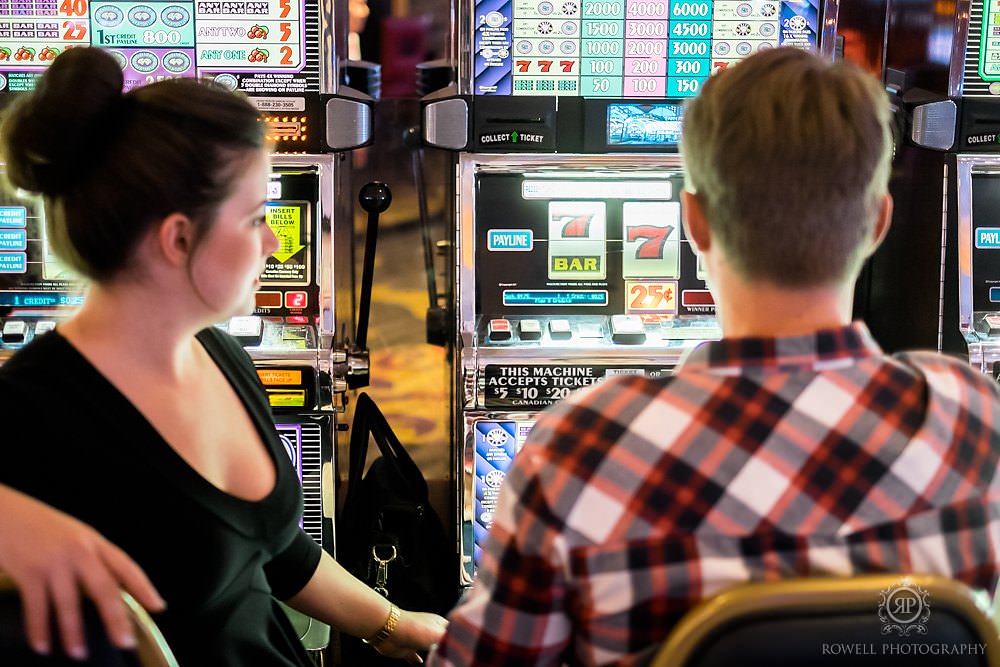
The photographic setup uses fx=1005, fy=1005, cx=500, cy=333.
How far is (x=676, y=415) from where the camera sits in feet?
3.66

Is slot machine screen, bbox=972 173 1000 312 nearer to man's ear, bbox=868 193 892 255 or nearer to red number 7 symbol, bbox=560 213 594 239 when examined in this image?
red number 7 symbol, bbox=560 213 594 239

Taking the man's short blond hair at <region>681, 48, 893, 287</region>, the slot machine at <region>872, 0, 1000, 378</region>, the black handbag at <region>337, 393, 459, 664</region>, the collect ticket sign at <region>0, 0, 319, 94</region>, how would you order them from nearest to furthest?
the man's short blond hair at <region>681, 48, 893, 287</region> < the collect ticket sign at <region>0, 0, 319, 94</region> < the slot machine at <region>872, 0, 1000, 378</region> < the black handbag at <region>337, 393, 459, 664</region>

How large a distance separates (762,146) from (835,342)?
243 mm

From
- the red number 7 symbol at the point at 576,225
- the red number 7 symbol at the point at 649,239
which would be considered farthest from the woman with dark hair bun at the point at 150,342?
the red number 7 symbol at the point at 649,239

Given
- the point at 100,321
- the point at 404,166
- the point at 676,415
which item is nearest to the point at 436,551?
the point at 404,166

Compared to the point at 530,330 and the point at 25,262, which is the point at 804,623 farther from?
the point at 25,262

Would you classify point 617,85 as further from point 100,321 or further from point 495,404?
point 100,321

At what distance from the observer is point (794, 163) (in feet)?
3.71

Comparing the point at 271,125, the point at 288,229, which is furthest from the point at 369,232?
the point at 271,125

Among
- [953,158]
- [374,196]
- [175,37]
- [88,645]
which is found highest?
[175,37]

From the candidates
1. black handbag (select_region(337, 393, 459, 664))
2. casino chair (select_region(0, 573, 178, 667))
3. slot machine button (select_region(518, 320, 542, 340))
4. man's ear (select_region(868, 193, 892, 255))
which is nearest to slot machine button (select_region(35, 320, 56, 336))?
black handbag (select_region(337, 393, 459, 664))

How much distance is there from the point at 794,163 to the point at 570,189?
5.38ft

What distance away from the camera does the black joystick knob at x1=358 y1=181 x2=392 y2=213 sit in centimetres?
284

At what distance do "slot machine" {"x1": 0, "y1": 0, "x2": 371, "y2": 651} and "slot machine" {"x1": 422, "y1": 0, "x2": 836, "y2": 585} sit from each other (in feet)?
1.02
